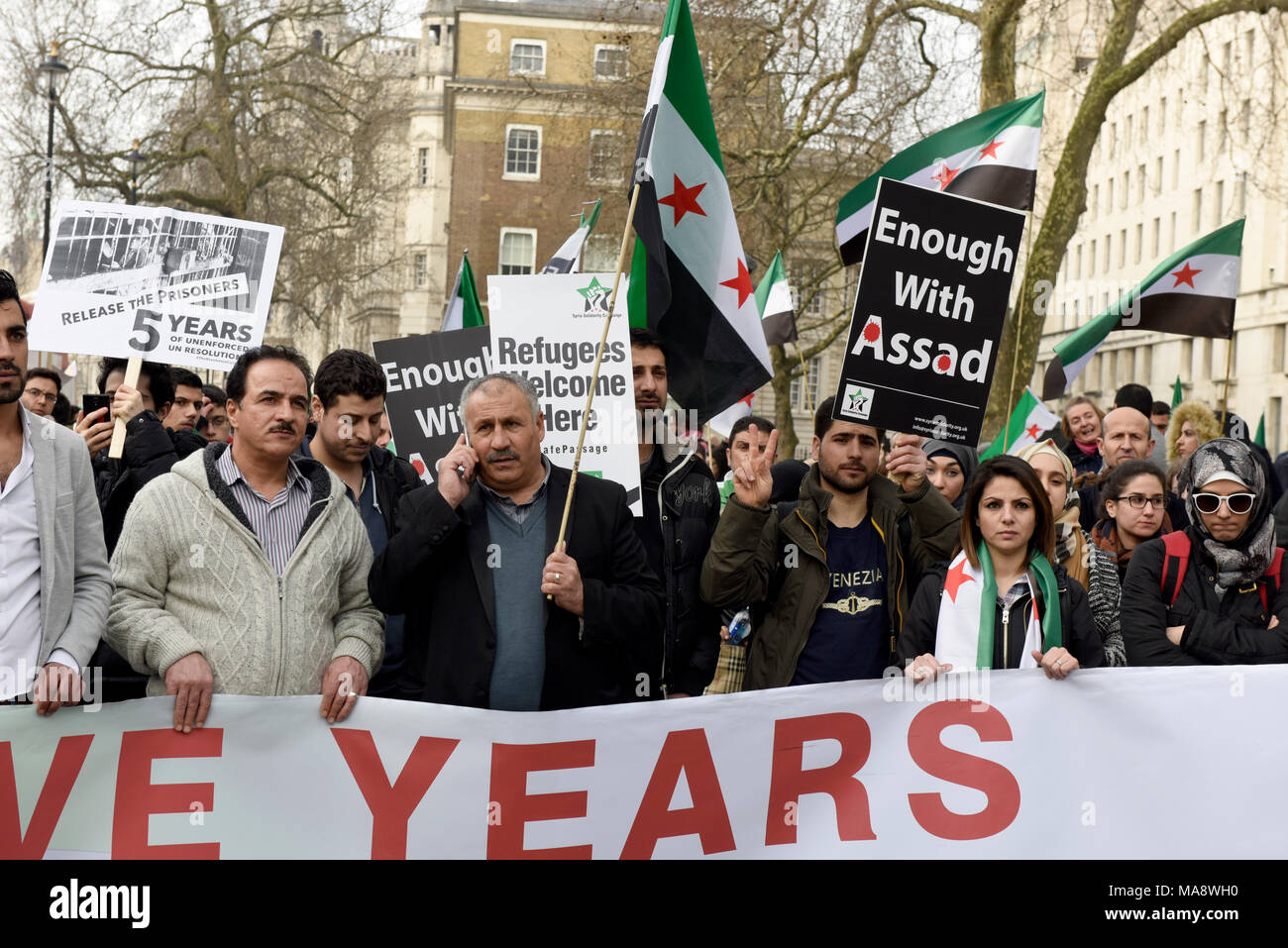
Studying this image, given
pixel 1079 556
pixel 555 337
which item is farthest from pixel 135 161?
pixel 1079 556

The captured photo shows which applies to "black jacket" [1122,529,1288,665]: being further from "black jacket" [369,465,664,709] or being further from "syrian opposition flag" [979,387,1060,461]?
"syrian opposition flag" [979,387,1060,461]

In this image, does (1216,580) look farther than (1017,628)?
Yes

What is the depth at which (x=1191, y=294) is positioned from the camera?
9.45 meters

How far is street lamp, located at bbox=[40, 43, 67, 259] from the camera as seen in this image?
2461cm

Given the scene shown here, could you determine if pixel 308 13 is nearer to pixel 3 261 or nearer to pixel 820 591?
pixel 3 261

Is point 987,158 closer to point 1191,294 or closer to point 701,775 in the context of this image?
point 1191,294

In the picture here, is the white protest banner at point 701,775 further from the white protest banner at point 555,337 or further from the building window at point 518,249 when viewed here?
the building window at point 518,249

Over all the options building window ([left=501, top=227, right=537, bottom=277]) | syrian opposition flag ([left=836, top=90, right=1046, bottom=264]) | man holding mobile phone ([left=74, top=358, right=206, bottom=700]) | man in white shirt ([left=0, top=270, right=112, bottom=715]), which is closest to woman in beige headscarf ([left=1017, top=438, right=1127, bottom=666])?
syrian opposition flag ([left=836, top=90, right=1046, bottom=264])

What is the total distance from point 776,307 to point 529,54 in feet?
179

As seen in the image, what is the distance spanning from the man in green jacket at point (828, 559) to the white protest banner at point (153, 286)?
310 cm

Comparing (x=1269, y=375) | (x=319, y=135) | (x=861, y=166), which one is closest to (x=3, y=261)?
(x=319, y=135)

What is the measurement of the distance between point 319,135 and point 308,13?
2.24 meters

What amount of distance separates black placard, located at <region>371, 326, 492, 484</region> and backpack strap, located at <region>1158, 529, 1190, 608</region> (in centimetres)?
355

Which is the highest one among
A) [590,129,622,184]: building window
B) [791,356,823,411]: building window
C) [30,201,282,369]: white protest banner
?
[590,129,622,184]: building window
